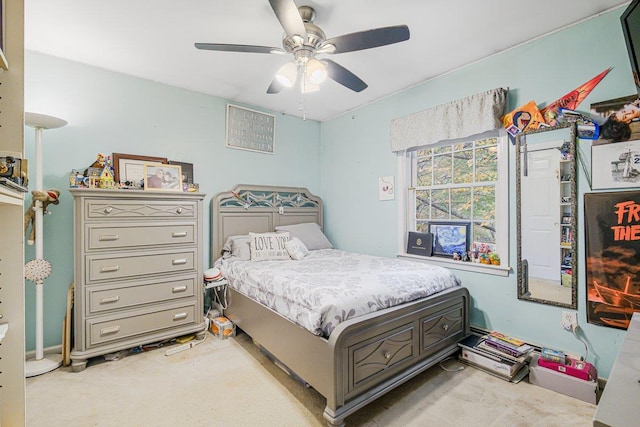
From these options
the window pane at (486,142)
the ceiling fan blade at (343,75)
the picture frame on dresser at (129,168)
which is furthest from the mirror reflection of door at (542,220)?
the picture frame on dresser at (129,168)

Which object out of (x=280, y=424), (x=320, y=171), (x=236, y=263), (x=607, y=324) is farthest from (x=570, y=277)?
(x=320, y=171)

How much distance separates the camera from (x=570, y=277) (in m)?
2.18

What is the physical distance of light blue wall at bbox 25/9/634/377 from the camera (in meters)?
2.13

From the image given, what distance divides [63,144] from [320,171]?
298 centimetres

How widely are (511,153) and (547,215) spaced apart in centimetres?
59

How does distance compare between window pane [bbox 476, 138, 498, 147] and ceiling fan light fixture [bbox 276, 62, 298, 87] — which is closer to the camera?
ceiling fan light fixture [bbox 276, 62, 298, 87]

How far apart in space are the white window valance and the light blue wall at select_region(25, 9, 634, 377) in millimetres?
124

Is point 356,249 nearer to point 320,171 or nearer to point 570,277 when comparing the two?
point 320,171

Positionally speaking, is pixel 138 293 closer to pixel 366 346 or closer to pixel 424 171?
pixel 366 346

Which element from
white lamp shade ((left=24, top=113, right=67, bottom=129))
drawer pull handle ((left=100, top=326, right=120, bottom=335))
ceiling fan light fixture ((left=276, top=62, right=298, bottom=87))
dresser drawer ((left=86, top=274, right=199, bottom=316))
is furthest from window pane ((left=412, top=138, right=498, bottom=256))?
white lamp shade ((left=24, top=113, right=67, bottom=129))

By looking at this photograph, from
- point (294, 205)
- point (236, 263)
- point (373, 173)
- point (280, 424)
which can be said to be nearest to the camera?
point (280, 424)

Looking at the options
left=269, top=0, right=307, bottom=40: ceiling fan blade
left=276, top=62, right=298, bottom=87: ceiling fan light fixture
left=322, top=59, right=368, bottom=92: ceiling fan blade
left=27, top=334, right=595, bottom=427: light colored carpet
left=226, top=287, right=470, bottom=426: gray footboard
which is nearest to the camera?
left=269, top=0, right=307, bottom=40: ceiling fan blade

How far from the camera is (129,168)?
2.85 metres

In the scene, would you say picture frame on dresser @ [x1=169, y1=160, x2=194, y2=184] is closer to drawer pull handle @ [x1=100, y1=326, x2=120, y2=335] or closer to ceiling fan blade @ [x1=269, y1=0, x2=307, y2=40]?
drawer pull handle @ [x1=100, y1=326, x2=120, y2=335]
